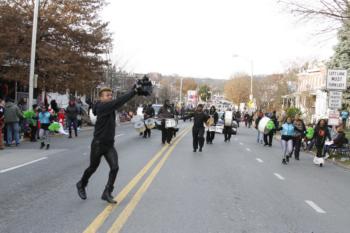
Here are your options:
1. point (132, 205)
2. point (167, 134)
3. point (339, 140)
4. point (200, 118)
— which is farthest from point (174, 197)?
point (167, 134)

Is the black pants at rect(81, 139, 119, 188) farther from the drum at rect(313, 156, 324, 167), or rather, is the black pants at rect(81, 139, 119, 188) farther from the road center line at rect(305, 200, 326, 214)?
the drum at rect(313, 156, 324, 167)

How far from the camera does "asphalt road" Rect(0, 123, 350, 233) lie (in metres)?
7.07

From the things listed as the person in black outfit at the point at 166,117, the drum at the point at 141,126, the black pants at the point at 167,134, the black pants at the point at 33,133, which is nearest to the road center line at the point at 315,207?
the person in black outfit at the point at 166,117

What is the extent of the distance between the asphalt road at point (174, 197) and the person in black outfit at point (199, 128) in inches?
120

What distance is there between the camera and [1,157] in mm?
15008

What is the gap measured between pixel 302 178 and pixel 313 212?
4764 millimetres

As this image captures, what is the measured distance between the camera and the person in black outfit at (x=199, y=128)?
746 inches

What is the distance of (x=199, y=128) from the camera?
755 inches

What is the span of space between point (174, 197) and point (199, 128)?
1013 cm

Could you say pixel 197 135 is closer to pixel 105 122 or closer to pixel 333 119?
pixel 333 119

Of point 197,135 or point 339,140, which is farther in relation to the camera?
point 339,140

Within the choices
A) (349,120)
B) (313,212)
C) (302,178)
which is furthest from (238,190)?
(349,120)

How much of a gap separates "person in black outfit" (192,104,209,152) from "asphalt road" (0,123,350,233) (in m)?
3.04

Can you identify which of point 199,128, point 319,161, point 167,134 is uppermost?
point 199,128
